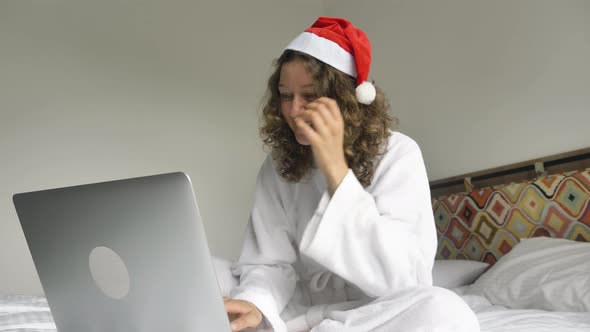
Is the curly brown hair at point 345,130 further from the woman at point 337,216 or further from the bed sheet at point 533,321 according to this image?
the bed sheet at point 533,321

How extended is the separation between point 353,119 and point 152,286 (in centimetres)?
79

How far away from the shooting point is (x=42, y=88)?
272 cm

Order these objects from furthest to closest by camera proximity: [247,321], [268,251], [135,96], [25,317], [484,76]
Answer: [135,96] → [484,76] → [268,251] → [25,317] → [247,321]

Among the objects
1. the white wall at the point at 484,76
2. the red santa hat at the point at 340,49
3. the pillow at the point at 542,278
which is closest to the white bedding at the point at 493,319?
the pillow at the point at 542,278

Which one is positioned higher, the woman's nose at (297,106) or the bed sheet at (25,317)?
the woman's nose at (297,106)

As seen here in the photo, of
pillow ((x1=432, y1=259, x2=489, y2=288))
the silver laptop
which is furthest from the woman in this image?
pillow ((x1=432, y1=259, x2=489, y2=288))

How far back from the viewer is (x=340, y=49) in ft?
4.55

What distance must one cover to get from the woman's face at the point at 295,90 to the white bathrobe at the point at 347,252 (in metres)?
0.22

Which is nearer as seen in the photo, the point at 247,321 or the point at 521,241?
the point at 247,321

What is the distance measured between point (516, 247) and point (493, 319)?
1.93 ft

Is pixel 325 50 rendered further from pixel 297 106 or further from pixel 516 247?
pixel 516 247

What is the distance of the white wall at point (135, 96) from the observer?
2.65 m

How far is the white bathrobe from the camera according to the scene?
40.3 inches

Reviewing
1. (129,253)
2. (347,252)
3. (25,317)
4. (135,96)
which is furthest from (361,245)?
(135,96)
